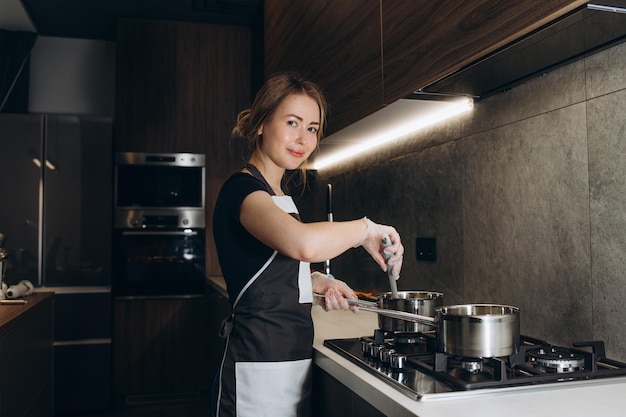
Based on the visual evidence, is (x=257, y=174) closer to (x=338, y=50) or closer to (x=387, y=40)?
(x=387, y=40)

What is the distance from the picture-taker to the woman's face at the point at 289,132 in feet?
4.74

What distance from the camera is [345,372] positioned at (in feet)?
3.86

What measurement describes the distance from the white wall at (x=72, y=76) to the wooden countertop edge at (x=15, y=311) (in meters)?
1.99

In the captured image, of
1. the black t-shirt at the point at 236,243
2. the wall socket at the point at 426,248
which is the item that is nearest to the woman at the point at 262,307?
the black t-shirt at the point at 236,243

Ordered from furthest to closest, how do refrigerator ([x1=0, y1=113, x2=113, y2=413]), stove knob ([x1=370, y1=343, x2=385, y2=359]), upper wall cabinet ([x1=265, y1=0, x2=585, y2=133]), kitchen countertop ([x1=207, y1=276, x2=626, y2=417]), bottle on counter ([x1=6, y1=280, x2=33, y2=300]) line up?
1. refrigerator ([x1=0, y1=113, x2=113, y2=413])
2. bottle on counter ([x1=6, y1=280, x2=33, y2=300])
3. stove knob ([x1=370, y1=343, x2=385, y2=359])
4. upper wall cabinet ([x1=265, y1=0, x2=585, y2=133])
5. kitchen countertop ([x1=207, y1=276, x2=626, y2=417])

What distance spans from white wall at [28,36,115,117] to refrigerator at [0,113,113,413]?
849 millimetres

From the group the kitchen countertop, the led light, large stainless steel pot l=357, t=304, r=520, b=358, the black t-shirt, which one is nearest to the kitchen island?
the kitchen countertop

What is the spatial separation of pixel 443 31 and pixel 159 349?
3.04 meters

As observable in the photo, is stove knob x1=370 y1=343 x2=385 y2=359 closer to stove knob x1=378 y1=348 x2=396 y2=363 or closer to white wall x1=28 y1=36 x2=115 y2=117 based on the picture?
stove knob x1=378 y1=348 x2=396 y2=363

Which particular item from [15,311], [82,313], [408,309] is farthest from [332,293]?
[82,313]

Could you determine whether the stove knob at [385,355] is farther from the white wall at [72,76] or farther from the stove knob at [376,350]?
the white wall at [72,76]

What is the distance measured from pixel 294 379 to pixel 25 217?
276cm

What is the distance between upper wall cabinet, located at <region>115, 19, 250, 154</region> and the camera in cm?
387

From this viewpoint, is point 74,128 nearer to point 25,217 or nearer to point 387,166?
point 25,217
